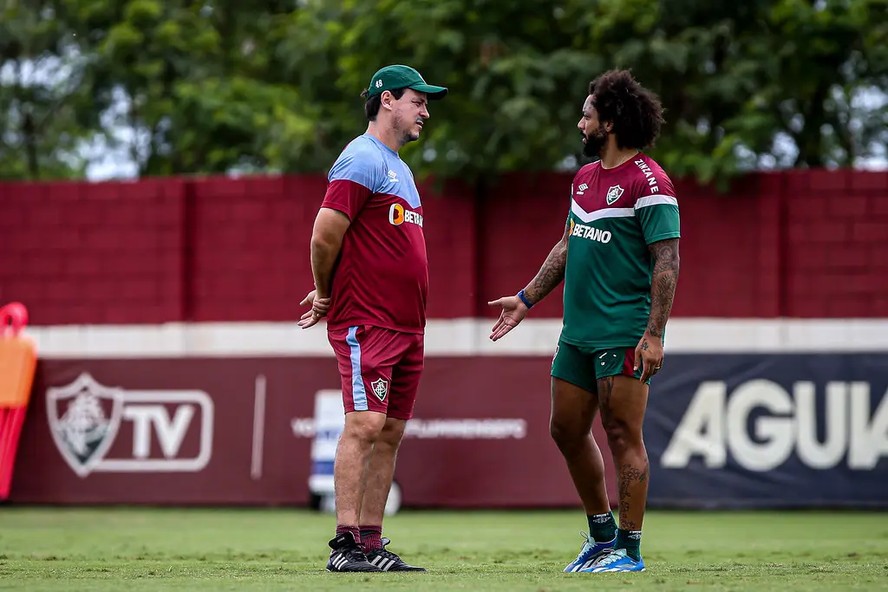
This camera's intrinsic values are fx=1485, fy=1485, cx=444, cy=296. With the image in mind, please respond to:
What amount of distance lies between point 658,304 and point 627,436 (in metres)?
0.63

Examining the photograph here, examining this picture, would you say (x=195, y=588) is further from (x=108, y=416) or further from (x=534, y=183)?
(x=534, y=183)

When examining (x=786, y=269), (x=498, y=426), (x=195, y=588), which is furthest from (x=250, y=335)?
(x=195, y=588)

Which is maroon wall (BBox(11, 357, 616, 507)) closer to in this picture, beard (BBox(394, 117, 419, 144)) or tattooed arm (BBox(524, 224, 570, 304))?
tattooed arm (BBox(524, 224, 570, 304))

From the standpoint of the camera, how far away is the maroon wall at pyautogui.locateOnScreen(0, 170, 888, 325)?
16281 mm

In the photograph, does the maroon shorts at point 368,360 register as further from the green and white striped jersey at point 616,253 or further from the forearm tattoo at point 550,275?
the green and white striped jersey at point 616,253

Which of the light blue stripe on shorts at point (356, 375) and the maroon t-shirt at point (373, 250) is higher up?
the maroon t-shirt at point (373, 250)

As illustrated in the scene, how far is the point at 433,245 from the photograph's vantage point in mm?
17078

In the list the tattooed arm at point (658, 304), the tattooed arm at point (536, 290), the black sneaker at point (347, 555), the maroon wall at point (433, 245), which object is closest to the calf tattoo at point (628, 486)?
the tattooed arm at point (658, 304)

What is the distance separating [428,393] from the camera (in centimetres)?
1349

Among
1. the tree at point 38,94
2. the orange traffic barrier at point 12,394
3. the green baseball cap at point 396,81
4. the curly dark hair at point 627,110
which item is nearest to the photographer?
the curly dark hair at point 627,110

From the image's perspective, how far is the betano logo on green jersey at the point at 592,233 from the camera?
665 cm

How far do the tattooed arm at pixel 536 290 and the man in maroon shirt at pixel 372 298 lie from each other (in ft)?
1.38

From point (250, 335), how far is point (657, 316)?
11.4 metres

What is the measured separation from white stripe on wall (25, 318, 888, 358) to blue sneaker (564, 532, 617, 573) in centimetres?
866
